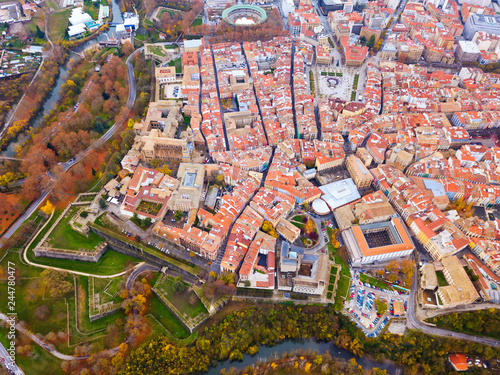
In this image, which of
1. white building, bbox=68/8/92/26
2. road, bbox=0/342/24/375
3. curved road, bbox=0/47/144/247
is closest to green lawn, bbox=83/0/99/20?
white building, bbox=68/8/92/26

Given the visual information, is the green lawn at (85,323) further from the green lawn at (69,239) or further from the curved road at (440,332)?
the curved road at (440,332)

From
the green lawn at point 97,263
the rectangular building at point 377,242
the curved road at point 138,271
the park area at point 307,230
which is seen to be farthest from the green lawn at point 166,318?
the rectangular building at point 377,242

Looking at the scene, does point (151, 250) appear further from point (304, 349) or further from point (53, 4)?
point (53, 4)

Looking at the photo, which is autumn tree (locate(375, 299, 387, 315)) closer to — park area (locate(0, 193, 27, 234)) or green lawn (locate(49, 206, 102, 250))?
green lawn (locate(49, 206, 102, 250))

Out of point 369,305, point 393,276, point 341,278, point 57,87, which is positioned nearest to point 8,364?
point 341,278

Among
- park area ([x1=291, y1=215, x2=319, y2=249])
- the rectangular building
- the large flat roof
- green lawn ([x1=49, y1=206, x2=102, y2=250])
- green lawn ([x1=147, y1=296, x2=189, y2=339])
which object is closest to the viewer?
green lawn ([x1=147, y1=296, x2=189, y2=339])

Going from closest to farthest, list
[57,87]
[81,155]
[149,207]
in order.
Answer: [149,207] → [81,155] → [57,87]
